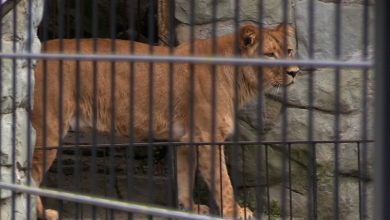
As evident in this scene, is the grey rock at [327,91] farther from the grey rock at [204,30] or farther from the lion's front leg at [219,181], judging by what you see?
the lion's front leg at [219,181]

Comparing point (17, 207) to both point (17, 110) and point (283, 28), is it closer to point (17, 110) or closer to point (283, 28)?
point (17, 110)

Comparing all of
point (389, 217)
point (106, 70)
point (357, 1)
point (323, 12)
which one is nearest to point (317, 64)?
point (389, 217)

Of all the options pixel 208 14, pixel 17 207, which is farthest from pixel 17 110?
pixel 208 14

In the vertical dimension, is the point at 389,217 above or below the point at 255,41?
below

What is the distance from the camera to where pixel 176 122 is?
222 inches

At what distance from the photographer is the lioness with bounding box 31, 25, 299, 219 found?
4.25 m

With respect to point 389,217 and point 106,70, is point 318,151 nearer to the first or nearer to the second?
point 106,70

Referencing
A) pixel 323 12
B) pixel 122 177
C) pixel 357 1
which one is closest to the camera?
pixel 323 12

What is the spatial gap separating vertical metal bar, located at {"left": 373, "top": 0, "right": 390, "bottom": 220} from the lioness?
1.54 meters

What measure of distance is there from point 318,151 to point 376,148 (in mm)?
4535

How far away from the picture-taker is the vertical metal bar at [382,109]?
6.95 ft

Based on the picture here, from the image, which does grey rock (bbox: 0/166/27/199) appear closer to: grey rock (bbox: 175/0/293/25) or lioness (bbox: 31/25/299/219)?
lioness (bbox: 31/25/299/219)

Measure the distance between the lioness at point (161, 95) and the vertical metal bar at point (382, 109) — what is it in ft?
5.05

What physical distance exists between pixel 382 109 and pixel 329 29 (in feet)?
10.4
